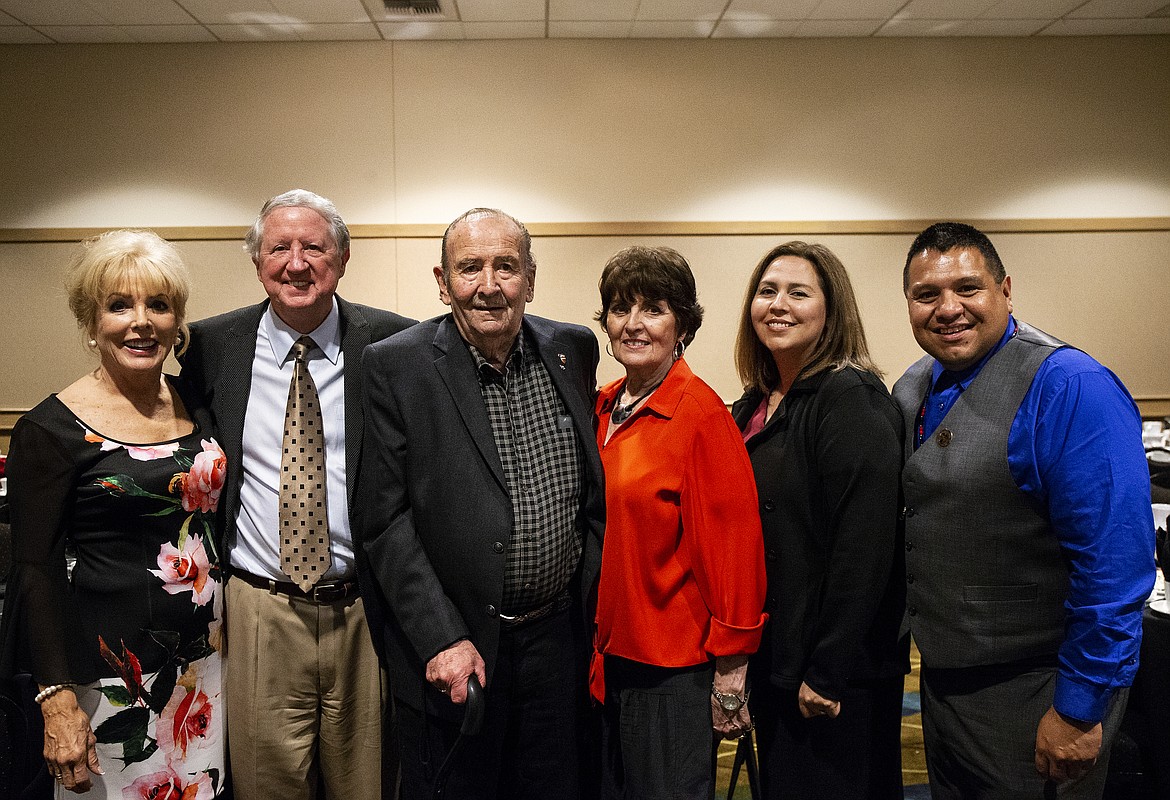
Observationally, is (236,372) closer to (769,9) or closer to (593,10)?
(593,10)

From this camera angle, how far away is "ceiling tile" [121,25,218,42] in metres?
4.82

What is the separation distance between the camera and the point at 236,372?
6.56 feet

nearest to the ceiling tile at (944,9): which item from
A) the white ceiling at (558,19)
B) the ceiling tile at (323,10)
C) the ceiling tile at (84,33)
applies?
the white ceiling at (558,19)

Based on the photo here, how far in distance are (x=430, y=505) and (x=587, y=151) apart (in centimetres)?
399

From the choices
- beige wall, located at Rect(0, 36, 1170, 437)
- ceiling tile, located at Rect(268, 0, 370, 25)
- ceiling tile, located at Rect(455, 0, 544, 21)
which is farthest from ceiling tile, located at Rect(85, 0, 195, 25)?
ceiling tile, located at Rect(455, 0, 544, 21)

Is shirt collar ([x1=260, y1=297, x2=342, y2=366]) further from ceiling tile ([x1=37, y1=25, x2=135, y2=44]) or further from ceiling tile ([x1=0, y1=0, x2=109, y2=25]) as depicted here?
ceiling tile ([x1=37, y1=25, x2=135, y2=44])

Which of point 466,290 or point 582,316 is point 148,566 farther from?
point 582,316

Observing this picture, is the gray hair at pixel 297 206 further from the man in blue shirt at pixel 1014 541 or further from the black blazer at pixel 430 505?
the man in blue shirt at pixel 1014 541

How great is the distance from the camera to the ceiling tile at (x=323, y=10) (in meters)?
4.48

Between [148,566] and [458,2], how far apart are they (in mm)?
3863

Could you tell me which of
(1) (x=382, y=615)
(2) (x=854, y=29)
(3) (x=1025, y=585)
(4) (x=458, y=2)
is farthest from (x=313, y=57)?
(3) (x=1025, y=585)

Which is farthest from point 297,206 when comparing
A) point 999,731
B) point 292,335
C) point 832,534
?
point 999,731

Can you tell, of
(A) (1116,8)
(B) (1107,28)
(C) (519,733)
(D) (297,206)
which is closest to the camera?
(C) (519,733)

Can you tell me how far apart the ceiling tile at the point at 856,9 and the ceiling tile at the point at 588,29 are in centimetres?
119
